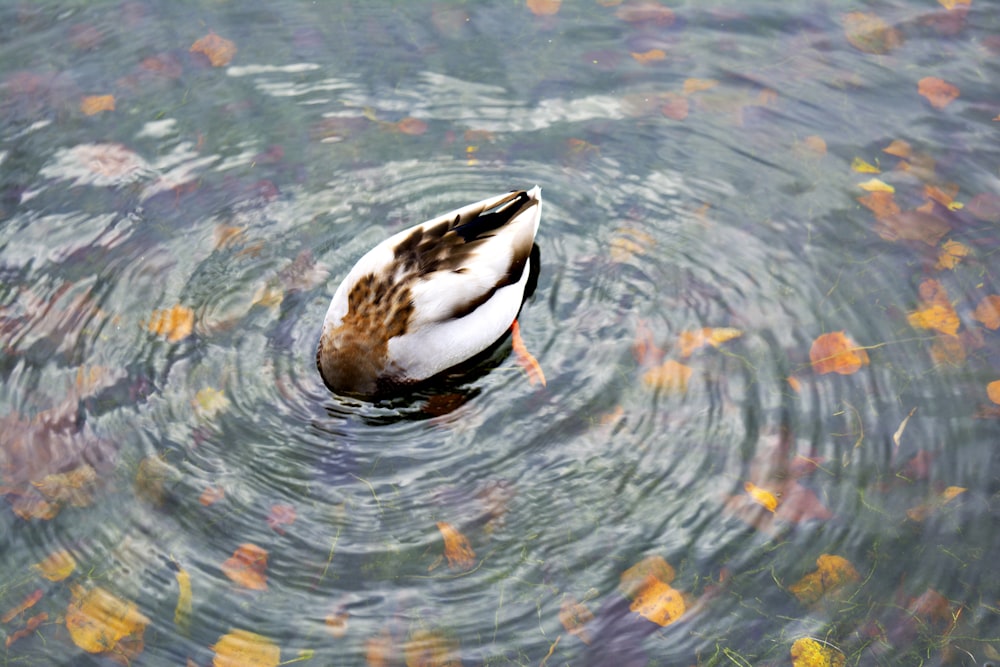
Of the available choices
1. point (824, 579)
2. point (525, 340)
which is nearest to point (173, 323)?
point (525, 340)

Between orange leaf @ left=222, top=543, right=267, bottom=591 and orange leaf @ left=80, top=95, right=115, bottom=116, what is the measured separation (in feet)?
11.6

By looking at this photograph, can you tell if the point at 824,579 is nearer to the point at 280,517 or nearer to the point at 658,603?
the point at 658,603

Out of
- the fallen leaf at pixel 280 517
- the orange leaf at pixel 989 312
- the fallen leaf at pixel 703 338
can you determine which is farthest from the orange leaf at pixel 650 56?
the fallen leaf at pixel 280 517

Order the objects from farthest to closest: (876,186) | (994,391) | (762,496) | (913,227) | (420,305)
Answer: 1. (876,186)
2. (913,227)
3. (994,391)
4. (420,305)
5. (762,496)

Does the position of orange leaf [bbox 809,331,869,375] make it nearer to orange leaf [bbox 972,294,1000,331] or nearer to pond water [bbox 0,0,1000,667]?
pond water [bbox 0,0,1000,667]

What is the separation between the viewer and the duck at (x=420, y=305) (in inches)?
203

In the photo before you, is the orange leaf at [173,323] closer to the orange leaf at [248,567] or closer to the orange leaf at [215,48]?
the orange leaf at [248,567]

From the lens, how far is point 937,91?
703 cm

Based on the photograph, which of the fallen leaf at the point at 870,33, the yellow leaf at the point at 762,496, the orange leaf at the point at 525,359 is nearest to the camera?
the yellow leaf at the point at 762,496

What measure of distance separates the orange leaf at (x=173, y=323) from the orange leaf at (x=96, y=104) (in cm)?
196

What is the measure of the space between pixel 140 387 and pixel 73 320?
2.02ft

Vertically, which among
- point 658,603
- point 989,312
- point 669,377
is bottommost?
point 658,603

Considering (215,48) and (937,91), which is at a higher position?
(215,48)

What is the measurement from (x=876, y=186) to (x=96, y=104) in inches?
196
